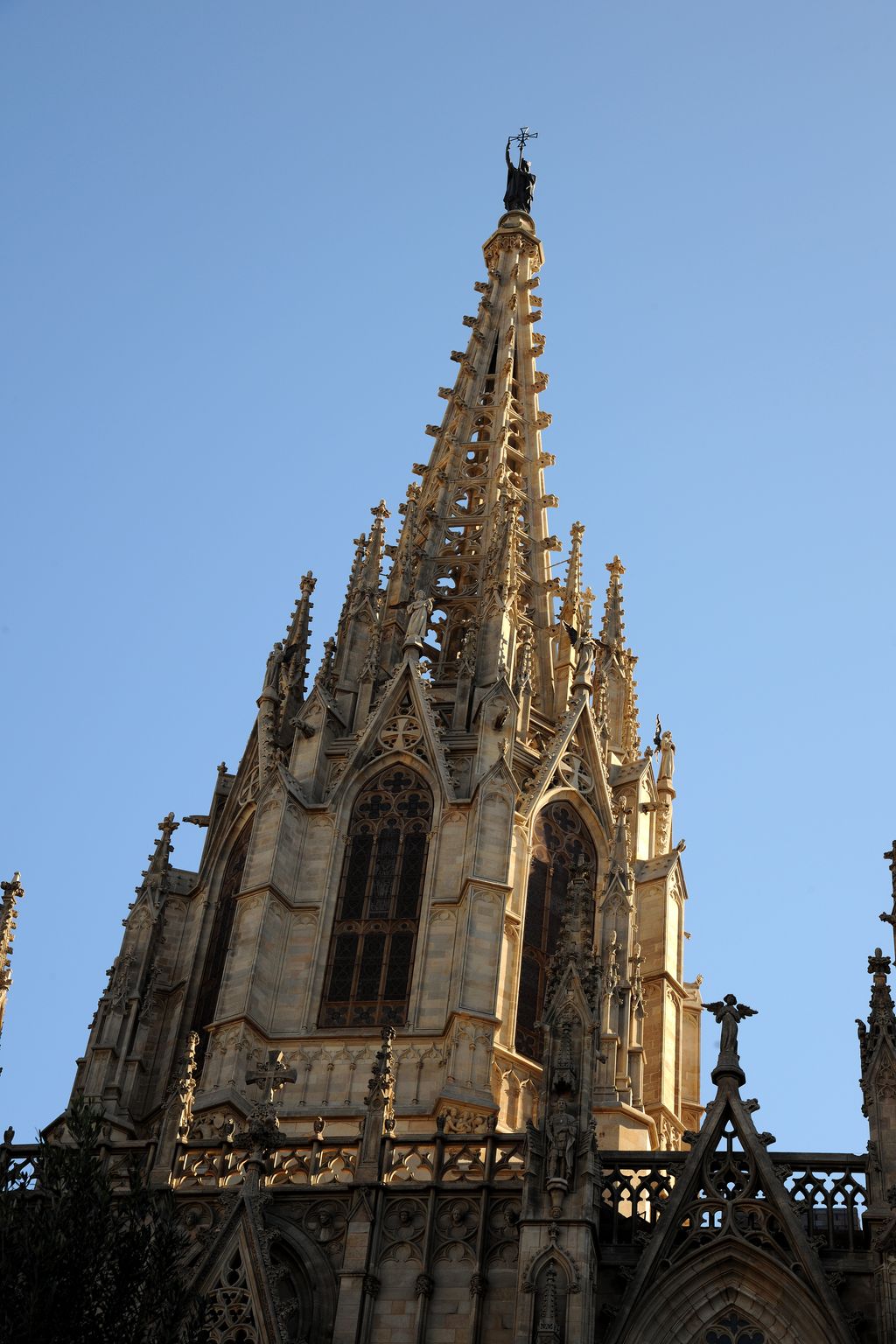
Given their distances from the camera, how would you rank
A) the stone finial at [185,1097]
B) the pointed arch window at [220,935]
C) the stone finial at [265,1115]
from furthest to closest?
the pointed arch window at [220,935] < the stone finial at [185,1097] < the stone finial at [265,1115]

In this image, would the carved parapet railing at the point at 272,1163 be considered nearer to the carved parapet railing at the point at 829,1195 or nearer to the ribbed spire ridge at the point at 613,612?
the carved parapet railing at the point at 829,1195

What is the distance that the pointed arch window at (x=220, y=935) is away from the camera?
3928cm

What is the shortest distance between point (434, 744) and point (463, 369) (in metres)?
15.3

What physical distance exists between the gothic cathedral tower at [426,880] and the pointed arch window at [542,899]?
0.05 meters

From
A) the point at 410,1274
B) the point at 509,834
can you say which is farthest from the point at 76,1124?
the point at 509,834

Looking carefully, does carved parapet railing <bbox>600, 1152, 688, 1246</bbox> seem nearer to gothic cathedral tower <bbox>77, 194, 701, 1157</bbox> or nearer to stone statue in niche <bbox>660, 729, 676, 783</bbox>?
gothic cathedral tower <bbox>77, 194, 701, 1157</bbox>

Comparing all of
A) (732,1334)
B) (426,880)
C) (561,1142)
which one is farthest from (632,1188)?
(426,880)

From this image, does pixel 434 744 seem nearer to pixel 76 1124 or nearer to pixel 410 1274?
pixel 410 1274

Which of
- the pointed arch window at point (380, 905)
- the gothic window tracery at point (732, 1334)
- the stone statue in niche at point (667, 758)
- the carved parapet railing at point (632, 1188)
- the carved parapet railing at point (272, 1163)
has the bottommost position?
the gothic window tracery at point (732, 1334)

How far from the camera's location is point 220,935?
40469 millimetres

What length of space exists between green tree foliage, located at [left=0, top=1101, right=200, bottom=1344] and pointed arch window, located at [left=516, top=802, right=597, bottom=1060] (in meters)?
13.0

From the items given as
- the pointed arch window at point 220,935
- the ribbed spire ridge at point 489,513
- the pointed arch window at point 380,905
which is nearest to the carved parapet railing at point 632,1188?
the pointed arch window at point 380,905

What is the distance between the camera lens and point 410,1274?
28.2 m

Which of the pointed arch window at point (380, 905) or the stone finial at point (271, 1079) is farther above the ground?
A: the pointed arch window at point (380, 905)
